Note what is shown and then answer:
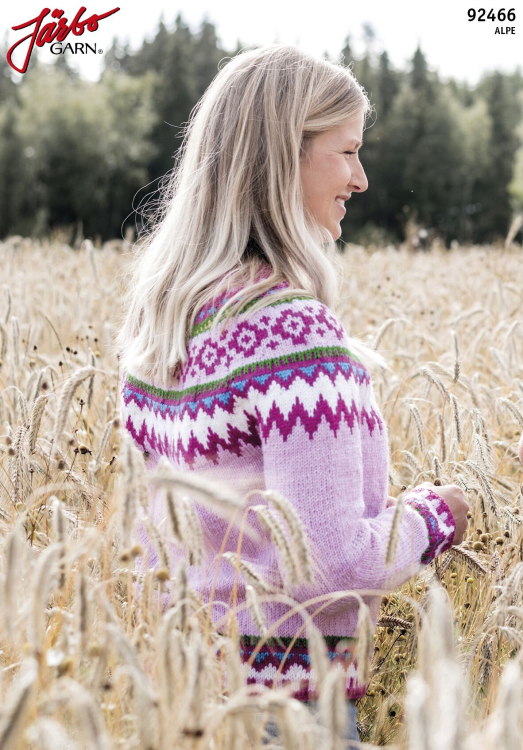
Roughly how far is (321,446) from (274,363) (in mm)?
181

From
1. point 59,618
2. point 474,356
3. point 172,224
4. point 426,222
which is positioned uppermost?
point 172,224

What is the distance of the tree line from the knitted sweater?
30.3 m

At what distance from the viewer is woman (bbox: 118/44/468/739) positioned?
5.10 ft

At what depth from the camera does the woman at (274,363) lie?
1.56 m

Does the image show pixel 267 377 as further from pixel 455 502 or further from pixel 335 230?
pixel 335 230

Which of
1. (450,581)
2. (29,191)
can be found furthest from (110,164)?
(450,581)

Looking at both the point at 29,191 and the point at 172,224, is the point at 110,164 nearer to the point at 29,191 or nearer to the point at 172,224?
the point at 29,191

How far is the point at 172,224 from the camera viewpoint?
2.01 meters

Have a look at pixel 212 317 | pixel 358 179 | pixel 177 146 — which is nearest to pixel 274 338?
pixel 212 317

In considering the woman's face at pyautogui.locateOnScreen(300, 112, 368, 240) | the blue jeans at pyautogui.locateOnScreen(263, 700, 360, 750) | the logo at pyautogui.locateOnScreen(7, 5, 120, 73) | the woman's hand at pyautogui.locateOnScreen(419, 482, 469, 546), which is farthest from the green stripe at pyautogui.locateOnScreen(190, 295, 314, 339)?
the logo at pyautogui.locateOnScreen(7, 5, 120, 73)

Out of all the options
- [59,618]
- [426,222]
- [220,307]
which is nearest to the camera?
[59,618]

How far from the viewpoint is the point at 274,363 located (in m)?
1.56

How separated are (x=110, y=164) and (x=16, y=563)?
3539 cm

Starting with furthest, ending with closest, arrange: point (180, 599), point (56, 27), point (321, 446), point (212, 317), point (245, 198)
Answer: point (56, 27), point (245, 198), point (212, 317), point (321, 446), point (180, 599)
